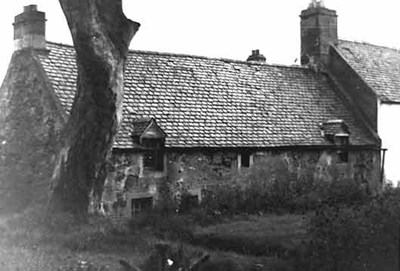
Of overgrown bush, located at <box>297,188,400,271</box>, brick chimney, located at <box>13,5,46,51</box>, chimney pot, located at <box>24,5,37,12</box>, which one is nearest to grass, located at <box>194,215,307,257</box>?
overgrown bush, located at <box>297,188,400,271</box>

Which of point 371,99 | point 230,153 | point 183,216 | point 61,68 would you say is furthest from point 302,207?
point 61,68

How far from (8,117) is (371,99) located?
15.0 metres

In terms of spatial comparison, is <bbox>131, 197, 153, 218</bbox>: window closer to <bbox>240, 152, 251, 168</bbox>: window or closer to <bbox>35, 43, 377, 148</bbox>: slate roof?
<bbox>35, 43, 377, 148</bbox>: slate roof

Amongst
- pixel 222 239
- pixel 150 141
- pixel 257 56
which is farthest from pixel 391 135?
pixel 222 239

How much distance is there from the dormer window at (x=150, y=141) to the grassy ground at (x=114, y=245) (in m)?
3.40

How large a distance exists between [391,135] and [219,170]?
368 inches

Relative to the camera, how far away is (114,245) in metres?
13.8

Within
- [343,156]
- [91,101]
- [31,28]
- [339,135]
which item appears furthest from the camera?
[343,156]

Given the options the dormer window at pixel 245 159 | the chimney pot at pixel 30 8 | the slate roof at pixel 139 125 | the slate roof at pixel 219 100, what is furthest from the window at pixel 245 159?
the chimney pot at pixel 30 8

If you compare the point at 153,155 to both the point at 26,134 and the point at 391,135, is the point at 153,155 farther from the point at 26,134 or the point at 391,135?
the point at 391,135

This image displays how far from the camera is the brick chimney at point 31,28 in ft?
64.6

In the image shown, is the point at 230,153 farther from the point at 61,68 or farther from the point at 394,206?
the point at 394,206

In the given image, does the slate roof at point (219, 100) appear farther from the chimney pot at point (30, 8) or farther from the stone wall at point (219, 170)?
the chimney pot at point (30, 8)

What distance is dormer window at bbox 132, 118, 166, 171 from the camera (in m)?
18.9
